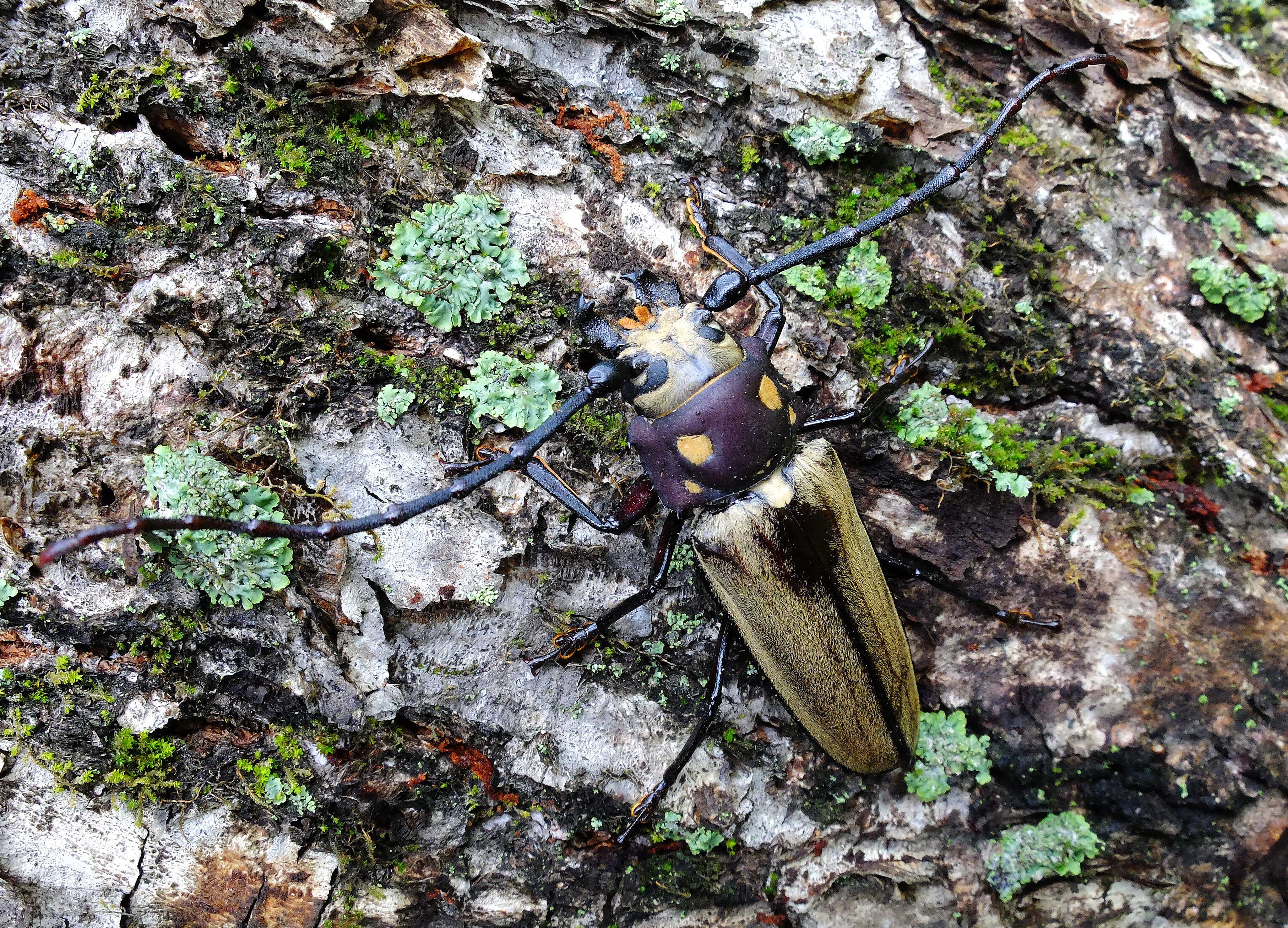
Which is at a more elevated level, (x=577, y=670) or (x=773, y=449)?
(x=773, y=449)

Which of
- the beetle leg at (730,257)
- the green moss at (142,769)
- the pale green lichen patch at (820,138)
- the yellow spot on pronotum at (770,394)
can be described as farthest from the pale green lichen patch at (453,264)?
the green moss at (142,769)

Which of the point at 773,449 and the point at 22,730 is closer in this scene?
the point at 22,730

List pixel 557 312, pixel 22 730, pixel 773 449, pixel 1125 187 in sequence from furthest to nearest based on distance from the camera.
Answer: pixel 1125 187
pixel 773 449
pixel 557 312
pixel 22 730

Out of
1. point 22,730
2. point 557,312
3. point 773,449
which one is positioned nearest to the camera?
point 22,730

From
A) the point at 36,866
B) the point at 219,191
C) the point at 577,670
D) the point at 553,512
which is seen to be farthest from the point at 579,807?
the point at 219,191

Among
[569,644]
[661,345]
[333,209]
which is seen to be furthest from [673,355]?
[333,209]

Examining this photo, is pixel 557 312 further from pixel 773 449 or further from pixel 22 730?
pixel 22 730
